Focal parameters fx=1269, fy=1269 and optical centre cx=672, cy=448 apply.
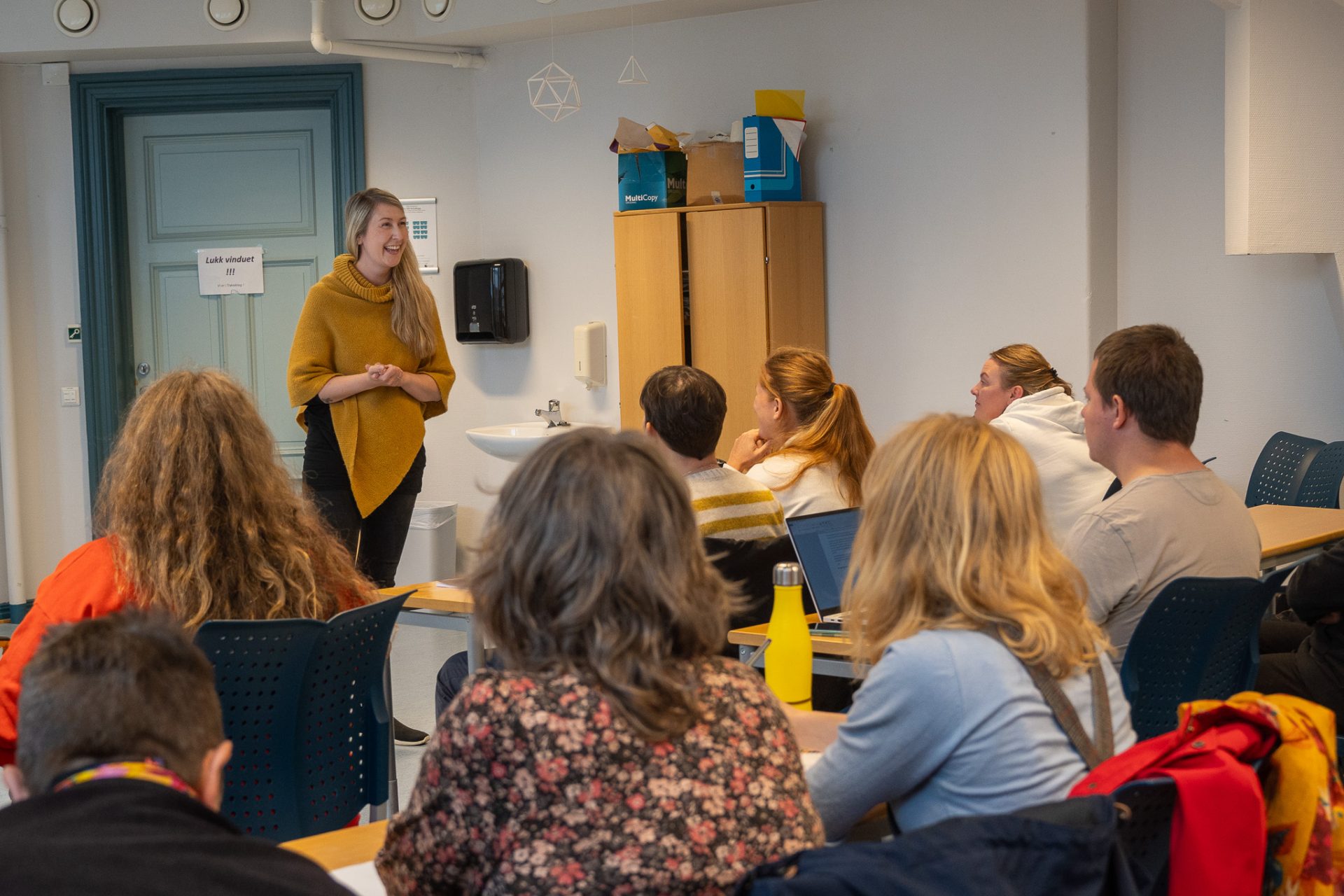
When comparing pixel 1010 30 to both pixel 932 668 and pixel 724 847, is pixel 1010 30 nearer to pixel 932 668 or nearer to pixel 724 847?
pixel 932 668

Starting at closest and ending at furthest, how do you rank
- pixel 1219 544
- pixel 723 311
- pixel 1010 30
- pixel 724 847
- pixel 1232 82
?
pixel 724 847
pixel 1219 544
pixel 1232 82
pixel 1010 30
pixel 723 311

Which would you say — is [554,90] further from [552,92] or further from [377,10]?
[377,10]

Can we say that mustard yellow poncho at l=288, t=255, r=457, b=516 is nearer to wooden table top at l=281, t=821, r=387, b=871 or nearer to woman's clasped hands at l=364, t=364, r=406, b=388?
woman's clasped hands at l=364, t=364, r=406, b=388

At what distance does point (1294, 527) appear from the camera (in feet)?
12.2

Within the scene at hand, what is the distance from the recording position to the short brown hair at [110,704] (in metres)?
1.03

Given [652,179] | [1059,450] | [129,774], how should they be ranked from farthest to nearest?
1. [652,179]
2. [1059,450]
3. [129,774]

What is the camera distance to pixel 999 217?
498 centimetres

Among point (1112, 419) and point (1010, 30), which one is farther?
point (1010, 30)

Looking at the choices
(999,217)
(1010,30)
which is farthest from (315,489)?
(1010,30)

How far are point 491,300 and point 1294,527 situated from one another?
3545 mm

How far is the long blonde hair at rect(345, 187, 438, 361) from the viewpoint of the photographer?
13.1 feet

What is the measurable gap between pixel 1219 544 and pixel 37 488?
5.54 m

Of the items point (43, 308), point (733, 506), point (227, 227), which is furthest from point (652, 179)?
point (43, 308)

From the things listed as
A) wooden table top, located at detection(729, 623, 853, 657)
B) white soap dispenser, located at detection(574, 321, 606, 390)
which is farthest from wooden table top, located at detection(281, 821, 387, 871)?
white soap dispenser, located at detection(574, 321, 606, 390)
